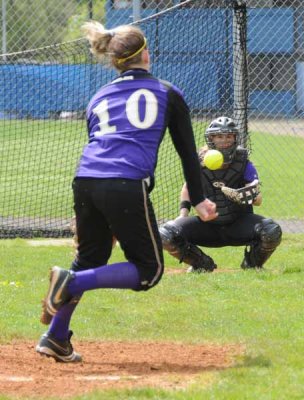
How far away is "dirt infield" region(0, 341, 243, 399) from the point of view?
539 centimetres

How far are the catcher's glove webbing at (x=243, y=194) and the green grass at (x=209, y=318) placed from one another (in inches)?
25.9

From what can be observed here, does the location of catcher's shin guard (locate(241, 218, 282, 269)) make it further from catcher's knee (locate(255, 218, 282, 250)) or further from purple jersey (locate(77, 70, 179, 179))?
purple jersey (locate(77, 70, 179, 179))

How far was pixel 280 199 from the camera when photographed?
1595 centimetres

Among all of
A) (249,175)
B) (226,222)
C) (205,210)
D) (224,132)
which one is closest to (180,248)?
(226,222)

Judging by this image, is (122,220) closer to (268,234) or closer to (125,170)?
(125,170)

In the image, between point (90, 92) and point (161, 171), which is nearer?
point (161, 171)

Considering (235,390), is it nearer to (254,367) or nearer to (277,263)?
(254,367)

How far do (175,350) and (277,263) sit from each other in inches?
155

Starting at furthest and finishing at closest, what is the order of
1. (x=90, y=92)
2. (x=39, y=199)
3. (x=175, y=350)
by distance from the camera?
(x=90, y=92)
(x=39, y=199)
(x=175, y=350)

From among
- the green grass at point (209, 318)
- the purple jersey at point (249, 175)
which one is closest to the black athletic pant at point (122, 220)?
the green grass at point (209, 318)

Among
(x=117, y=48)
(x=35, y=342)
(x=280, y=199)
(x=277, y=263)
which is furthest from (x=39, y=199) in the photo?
(x=117, y=48)

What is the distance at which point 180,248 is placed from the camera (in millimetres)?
9281

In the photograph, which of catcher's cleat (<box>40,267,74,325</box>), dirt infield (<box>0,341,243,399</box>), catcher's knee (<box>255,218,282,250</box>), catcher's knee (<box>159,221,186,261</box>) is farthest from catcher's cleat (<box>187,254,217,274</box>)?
catcher's cleat (<box>40,267,74,325</box>)

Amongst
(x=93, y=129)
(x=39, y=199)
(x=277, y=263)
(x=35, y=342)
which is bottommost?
(x=39, y=199)
